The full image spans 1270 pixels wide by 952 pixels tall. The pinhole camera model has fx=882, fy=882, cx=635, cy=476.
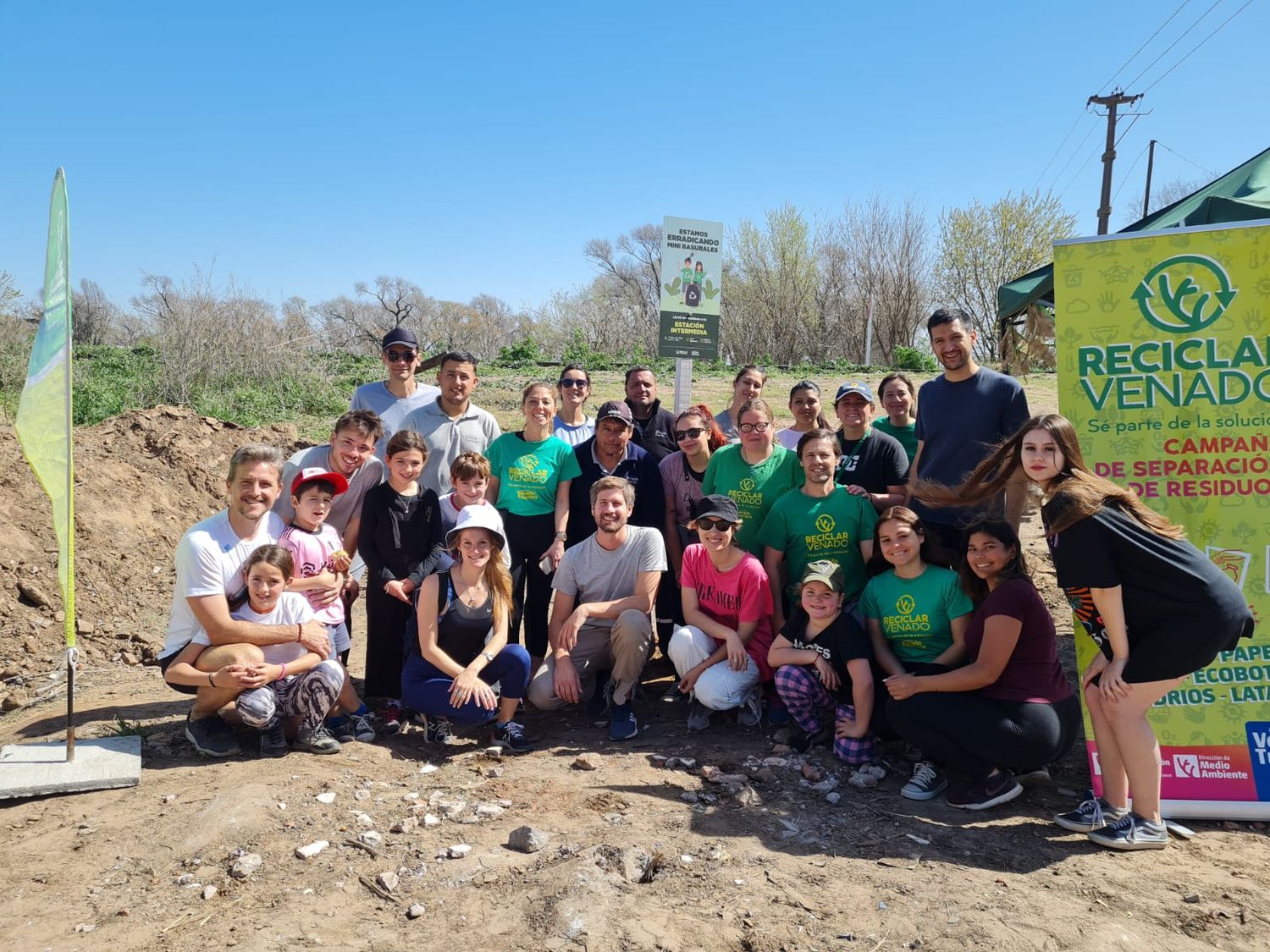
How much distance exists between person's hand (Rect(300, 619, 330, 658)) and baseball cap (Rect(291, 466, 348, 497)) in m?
0.69

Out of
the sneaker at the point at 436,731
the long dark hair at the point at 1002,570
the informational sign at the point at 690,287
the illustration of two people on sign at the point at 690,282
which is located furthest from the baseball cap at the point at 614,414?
the illustration of two people on sign at the point at 690,282

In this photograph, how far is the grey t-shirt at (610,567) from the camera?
4.82m

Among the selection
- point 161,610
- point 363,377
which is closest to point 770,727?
point 161,610

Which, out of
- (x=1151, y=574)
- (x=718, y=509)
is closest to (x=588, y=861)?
(x=718, y=509)

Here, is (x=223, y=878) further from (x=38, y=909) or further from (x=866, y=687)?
(x=866, y=687)

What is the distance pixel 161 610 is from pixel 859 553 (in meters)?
5.62

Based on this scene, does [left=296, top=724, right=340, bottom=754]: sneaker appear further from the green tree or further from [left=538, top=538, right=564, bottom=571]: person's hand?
the green tree

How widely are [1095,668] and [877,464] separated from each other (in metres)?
1.76

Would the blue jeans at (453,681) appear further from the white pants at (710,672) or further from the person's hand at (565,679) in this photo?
the white pants at (710,672)

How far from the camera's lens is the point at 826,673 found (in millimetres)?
4277

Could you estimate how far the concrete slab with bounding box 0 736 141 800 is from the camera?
150 inches

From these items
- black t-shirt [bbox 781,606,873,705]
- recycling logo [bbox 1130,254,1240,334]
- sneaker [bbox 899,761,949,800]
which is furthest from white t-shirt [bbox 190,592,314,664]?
recycling logo [bbox 1130,254,1240,334]

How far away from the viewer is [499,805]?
12.4 feet

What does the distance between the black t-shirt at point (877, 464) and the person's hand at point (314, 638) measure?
2.89 m
